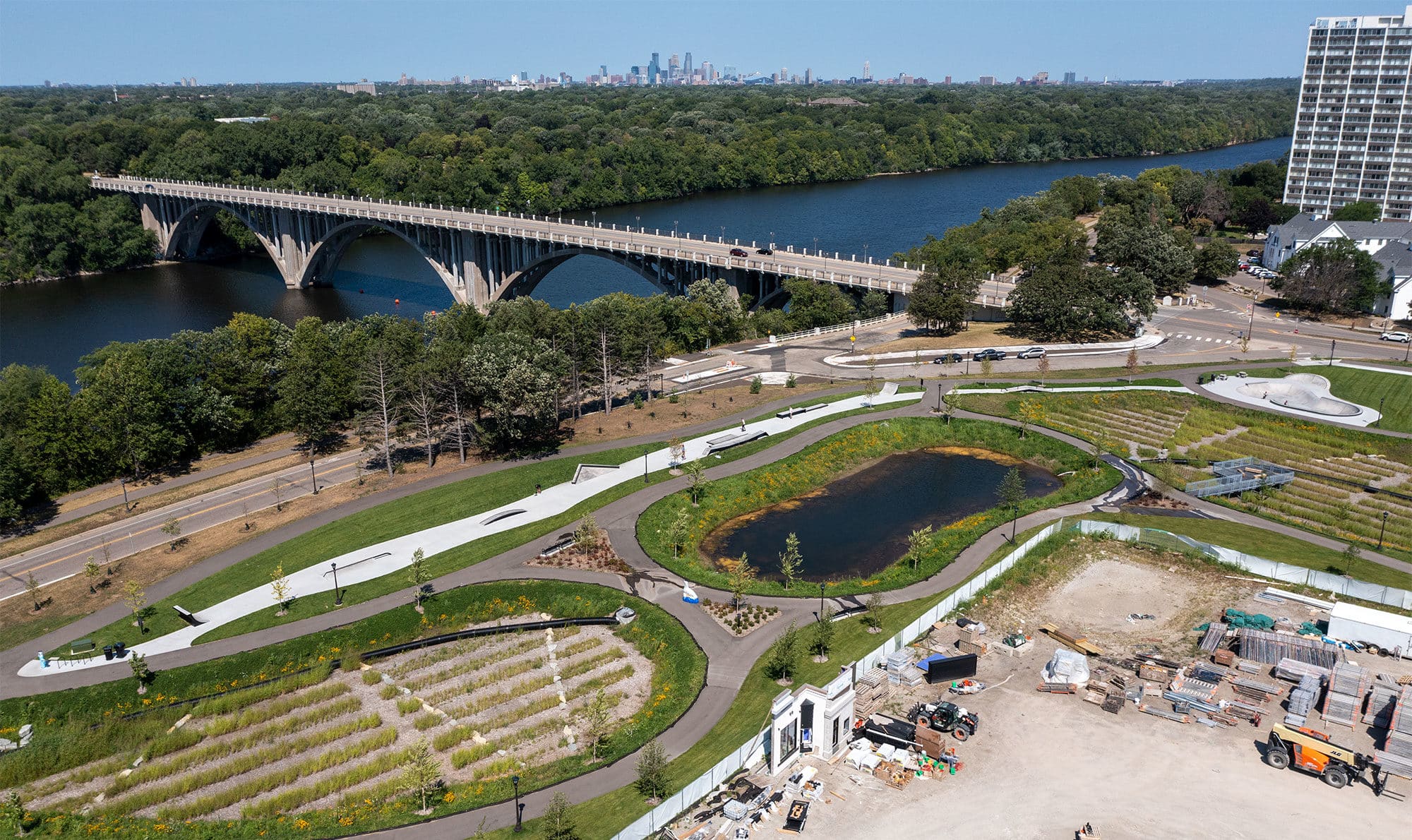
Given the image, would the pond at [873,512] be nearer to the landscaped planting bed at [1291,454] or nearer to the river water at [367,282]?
the landscaped planting bed at [1291,454]

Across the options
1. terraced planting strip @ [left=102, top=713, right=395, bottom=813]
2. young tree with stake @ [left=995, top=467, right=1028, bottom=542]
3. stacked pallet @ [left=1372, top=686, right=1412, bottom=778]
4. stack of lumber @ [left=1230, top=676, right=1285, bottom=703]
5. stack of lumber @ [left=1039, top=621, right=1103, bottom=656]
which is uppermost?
young tree with stake @ [left=995, top=467, right=1028, bottom=542]

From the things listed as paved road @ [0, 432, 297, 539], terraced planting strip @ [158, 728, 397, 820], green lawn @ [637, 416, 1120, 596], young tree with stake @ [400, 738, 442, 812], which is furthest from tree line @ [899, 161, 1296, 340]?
young tree with stake @ [400, 738, 442, 812]

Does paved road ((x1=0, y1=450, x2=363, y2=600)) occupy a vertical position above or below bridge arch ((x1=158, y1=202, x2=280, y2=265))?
below

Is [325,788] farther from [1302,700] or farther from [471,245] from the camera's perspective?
[471,245]

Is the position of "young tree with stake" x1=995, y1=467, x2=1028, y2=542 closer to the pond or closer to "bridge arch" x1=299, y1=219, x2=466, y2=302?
the pond

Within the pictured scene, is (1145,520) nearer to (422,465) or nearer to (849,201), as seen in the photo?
(422,465)

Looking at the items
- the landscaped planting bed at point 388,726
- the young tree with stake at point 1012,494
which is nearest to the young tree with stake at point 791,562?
the landscaped planting bed at point 388,726

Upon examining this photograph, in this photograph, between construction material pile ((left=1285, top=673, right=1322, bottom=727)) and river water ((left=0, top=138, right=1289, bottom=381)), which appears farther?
river water ((left=0, top=138, right=1289, bottom=381))

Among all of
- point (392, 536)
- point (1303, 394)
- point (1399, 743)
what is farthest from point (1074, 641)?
point (1303, 394)
